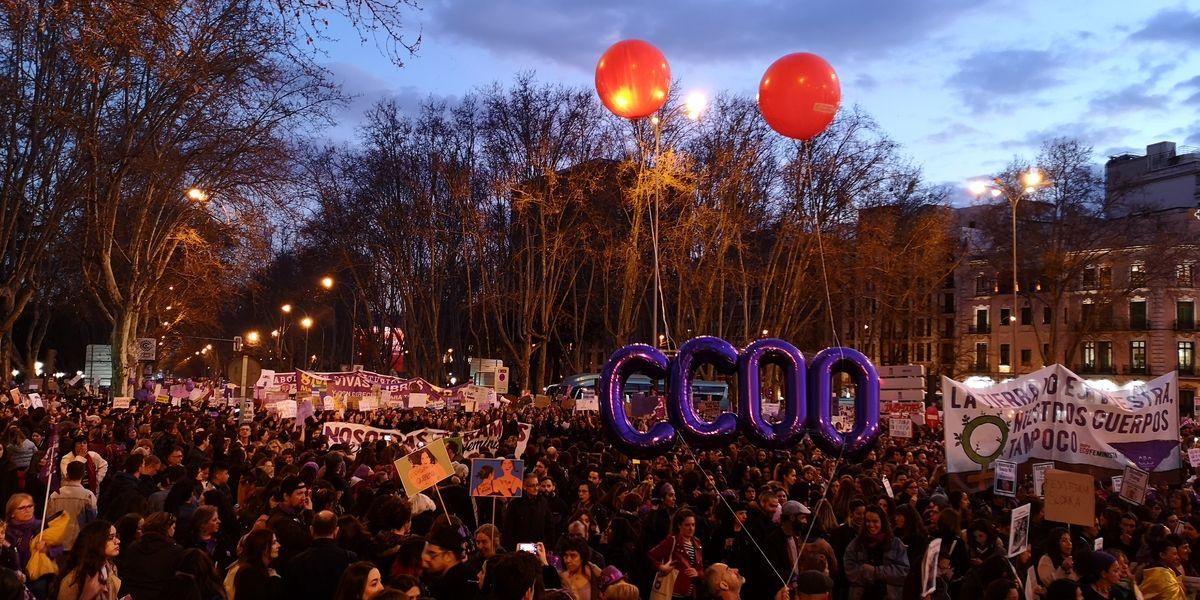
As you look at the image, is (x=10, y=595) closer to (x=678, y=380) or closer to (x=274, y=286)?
(x=678, y=380)

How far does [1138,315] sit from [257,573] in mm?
60154

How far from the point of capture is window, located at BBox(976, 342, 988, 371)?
63750 mm

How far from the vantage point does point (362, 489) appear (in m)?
9.32

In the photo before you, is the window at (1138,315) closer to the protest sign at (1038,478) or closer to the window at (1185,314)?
the window at (1185,314)

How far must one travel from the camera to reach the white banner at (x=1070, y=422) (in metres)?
13.2

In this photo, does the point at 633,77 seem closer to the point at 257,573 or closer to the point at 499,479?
the point at 499,479

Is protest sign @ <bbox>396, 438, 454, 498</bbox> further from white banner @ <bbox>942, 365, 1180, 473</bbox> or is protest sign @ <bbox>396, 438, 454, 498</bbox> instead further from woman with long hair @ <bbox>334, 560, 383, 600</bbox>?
white banner @ <bbox>942, 365, 1180, 473</bbox>

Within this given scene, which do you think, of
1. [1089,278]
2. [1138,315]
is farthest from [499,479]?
[1138,315]

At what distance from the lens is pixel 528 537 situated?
887cm

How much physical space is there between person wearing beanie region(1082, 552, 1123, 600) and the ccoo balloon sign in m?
3.41

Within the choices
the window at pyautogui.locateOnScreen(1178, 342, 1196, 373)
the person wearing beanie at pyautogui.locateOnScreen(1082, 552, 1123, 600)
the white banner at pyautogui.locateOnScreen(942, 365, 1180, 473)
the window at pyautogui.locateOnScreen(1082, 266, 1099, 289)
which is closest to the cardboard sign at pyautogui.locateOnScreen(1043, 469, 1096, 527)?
the person wearing beanie at pyautogui.locateOnScreen(1082, 552, 1123, 600)

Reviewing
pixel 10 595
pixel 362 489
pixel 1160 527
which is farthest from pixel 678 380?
pixel 10 595

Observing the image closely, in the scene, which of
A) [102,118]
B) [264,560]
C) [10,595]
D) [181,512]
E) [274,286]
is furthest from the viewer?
[274,286]

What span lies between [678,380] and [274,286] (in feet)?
177
